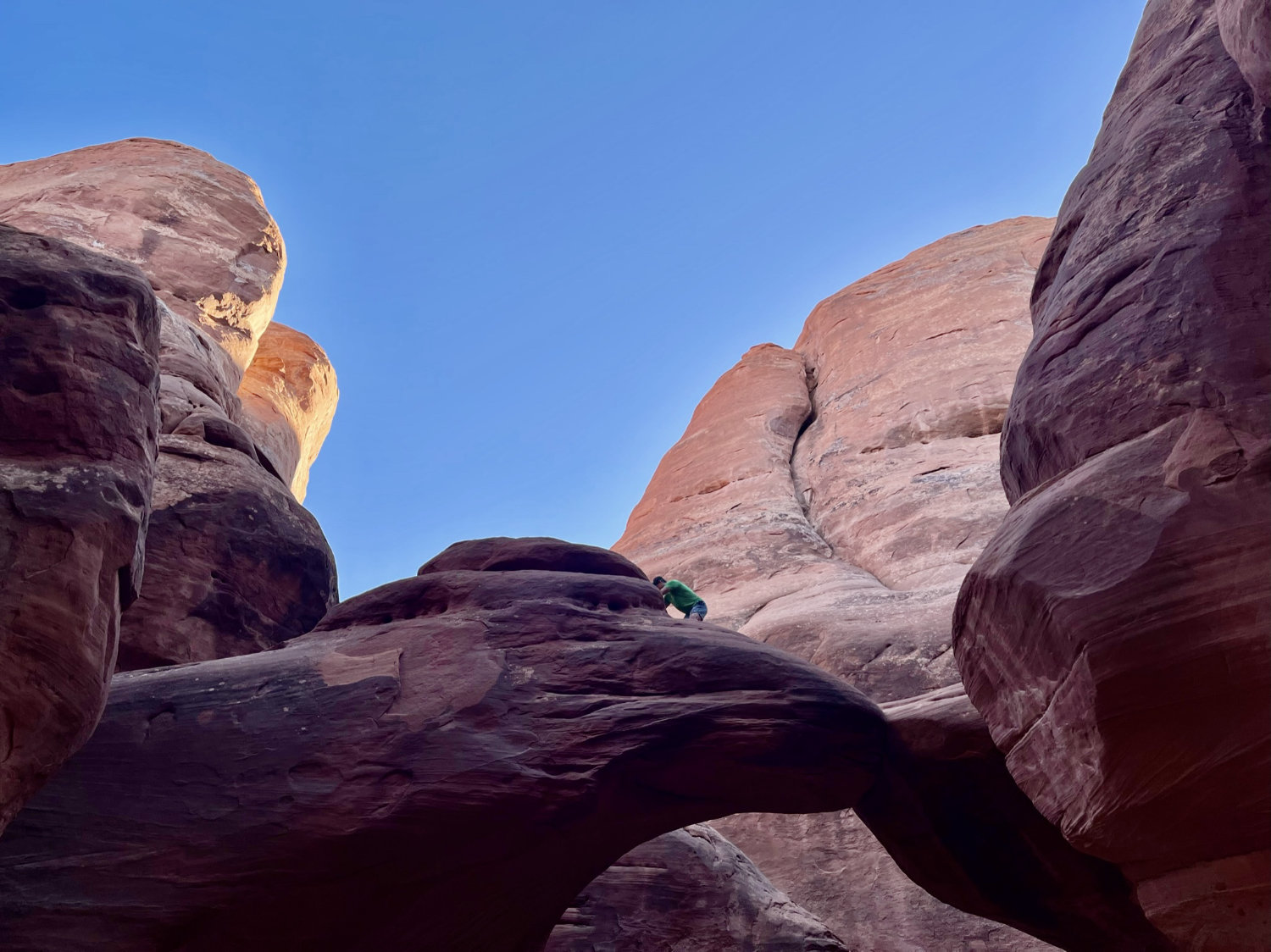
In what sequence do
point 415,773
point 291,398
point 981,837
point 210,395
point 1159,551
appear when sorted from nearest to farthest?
point 1159,551 → point 415,773 → point 981,837 → point 210,395 → point 291,398

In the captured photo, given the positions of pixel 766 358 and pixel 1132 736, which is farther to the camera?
pixel 766 358

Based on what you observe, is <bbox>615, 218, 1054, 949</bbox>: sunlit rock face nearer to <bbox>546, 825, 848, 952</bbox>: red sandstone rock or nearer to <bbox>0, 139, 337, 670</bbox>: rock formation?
<bbox>546, 825, 848, 952</bbox>: red sandstone rock

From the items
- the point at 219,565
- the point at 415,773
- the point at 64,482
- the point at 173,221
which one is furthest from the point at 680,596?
the point at 173,221

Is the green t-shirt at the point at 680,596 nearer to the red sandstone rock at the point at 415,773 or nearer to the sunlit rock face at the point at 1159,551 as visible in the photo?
the red sandstone rock at the point at 415,773

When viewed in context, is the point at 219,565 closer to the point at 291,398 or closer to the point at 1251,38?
the point at 1251,38

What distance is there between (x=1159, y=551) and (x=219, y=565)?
32.1ft

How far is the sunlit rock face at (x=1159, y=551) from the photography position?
6434 millimetres

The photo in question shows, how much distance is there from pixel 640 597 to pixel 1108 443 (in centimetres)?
469

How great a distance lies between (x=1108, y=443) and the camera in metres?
7.69

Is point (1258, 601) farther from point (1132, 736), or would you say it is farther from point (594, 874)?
point (594, 874)

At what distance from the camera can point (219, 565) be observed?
12039 millimetres

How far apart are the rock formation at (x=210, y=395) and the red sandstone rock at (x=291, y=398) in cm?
5

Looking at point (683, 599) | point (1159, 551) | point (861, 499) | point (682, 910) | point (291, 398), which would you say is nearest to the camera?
point (1159, 551)

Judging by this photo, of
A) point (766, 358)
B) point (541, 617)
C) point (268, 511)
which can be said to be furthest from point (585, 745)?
point (766, 358)
